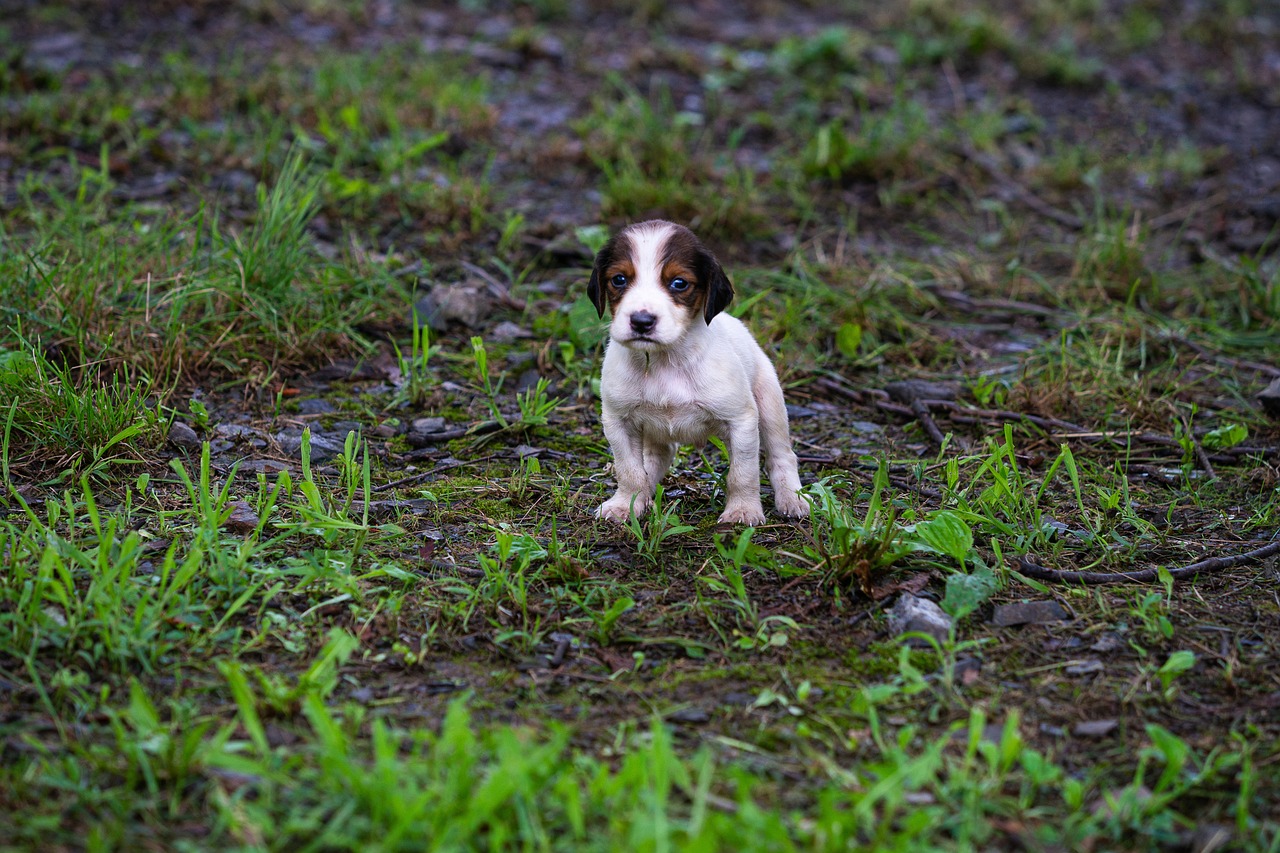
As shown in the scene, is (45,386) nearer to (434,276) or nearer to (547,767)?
(434,276)

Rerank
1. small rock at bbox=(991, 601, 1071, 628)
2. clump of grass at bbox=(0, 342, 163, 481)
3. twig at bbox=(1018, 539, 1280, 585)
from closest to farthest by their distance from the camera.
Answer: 1. small rock at bbox=(991, 601, 1071, 628)
2. twig at bbox=(1018, 539, 1280, 585)
3. clump of grass at bbox=(0, 342, 163, 481)

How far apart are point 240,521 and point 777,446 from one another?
77.7 inches

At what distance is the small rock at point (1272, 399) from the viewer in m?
5.22

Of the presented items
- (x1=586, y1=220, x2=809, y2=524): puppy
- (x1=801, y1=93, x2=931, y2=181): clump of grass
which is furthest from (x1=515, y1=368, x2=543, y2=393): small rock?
(x1=801, y1=93, x2=931, y2=181): clump of grass

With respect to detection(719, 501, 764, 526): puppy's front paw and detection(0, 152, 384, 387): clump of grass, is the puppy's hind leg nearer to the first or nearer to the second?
detection(719, 501, 764, 526): puppy's front paw

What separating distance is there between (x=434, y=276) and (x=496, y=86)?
3.20 metres

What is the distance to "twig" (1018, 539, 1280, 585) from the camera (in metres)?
3.86

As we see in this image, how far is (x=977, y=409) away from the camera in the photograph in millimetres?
5344

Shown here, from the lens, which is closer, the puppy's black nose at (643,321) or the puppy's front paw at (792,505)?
the puppy's black nose at (643,321)

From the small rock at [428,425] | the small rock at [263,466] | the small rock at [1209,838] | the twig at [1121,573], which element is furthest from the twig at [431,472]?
the small rock at [1209,838]

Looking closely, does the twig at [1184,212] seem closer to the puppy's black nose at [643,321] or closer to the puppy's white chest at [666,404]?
the puppy's white chest at [666,404]

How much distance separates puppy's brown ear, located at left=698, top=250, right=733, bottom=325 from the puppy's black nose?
0.32 meters

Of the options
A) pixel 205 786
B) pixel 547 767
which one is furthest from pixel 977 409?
pixel 205 786

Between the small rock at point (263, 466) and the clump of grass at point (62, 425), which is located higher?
the clump of grass at point (62, 425)
